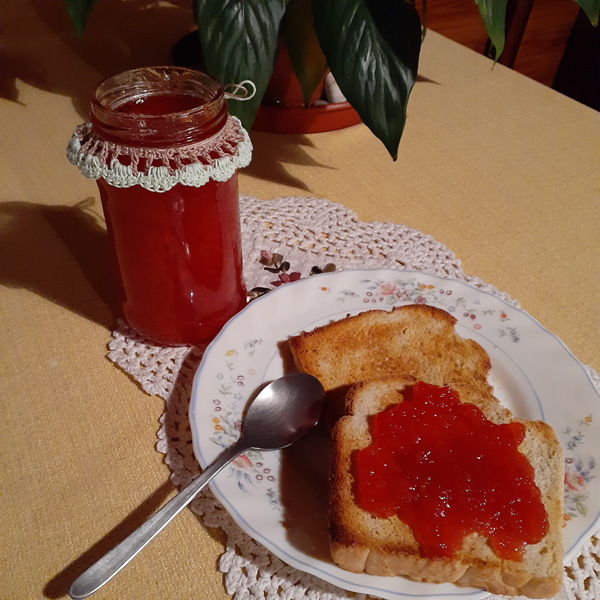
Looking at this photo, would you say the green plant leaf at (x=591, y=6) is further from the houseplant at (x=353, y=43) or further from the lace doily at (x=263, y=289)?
the lace doily at (x=263, y=289)

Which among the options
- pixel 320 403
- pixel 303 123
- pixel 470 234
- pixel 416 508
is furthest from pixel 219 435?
pixel 303 123

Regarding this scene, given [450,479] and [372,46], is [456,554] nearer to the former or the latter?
[450,479]

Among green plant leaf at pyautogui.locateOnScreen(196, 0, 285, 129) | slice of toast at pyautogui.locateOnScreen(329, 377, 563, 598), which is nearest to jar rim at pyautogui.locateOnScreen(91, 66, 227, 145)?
green plant leaf at pyautogui.locateOnScreen(196, 0, 285, 129)

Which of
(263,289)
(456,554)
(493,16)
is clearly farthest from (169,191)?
(493,16)

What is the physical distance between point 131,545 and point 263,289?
519mm

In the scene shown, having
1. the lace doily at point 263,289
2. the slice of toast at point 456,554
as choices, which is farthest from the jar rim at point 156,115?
Result: the slice of toast at point 456,554

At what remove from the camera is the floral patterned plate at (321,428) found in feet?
2.20

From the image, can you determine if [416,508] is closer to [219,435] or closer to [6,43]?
[219,435]

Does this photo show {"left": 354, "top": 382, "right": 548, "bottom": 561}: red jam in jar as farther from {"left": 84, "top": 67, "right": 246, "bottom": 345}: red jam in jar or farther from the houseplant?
the houseplant

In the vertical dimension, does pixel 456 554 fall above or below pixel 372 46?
below

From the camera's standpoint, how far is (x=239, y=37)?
105cm

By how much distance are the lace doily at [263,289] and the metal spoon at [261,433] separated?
0.07 m

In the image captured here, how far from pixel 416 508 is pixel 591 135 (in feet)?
4.02

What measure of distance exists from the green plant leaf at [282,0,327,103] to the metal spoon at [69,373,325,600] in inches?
28.0
